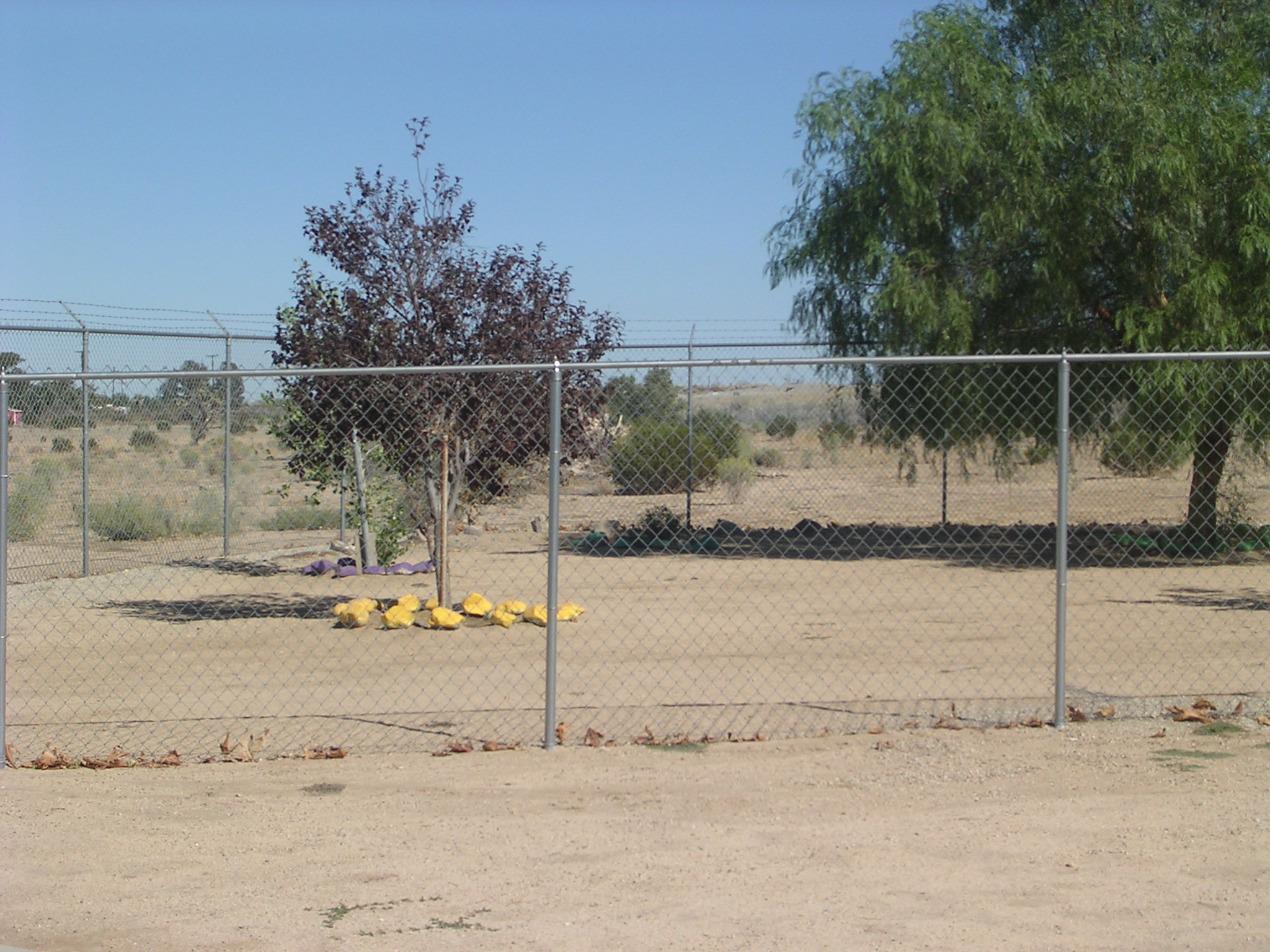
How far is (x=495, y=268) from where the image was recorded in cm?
943

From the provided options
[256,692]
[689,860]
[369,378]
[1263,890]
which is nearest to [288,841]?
[689,860]

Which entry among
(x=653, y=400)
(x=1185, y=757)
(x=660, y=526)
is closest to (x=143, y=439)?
(x=653, y=400)

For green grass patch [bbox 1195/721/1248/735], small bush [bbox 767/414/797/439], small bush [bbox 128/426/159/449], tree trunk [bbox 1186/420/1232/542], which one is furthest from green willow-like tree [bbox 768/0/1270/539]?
small bush [bbox 128/426/159/449]

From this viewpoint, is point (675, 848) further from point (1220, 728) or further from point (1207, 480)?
Answer: point (1207, 480)

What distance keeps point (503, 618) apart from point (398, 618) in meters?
0.78

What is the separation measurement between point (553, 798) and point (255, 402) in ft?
28.5

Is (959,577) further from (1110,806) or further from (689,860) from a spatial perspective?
(689,860)

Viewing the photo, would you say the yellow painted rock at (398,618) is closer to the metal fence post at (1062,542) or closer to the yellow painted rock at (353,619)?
the yellow painted rock at (353,619)

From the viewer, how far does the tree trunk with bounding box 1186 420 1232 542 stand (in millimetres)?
13609

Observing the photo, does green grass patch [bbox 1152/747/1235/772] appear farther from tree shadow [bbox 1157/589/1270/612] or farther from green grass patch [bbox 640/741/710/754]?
tree shadow [bbox 1157/589/1270/612]

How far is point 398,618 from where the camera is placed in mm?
9570

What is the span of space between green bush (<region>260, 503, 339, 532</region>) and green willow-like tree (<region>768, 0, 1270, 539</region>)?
787 centimetres

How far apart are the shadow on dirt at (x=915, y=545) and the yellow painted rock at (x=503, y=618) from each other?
4464 mm

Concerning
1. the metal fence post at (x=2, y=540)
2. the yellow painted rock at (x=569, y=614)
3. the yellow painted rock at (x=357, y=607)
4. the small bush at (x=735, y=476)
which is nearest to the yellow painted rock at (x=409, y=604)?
the yellow painted rock at (x=357, y=607)
